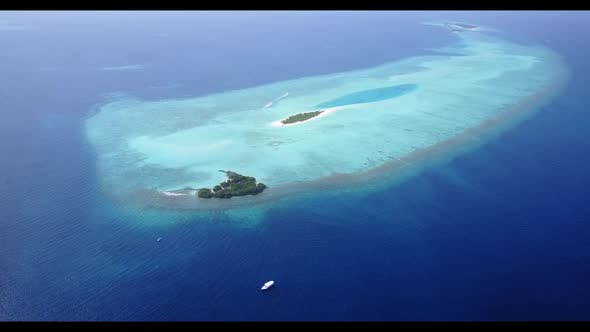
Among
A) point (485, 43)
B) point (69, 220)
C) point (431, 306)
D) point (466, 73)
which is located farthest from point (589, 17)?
point (69, 220)

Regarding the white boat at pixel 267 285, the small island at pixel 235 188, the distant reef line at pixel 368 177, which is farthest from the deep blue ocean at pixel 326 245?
the small island at pixel 235 188

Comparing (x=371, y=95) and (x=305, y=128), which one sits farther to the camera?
(x=371, y=95)

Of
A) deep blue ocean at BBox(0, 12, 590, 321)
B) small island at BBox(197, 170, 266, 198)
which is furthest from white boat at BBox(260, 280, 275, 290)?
small island at BBox(197, 170, 266, 198)

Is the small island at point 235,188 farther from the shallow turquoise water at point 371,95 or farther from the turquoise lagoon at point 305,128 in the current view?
the shallow turquoise water at point 371,95

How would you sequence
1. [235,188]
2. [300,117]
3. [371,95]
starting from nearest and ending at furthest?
1. [235,188]
2. [300,117]
3. [371,95]

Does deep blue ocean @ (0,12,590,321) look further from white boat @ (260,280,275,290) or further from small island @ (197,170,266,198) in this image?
small island @ (197,170,266,198)

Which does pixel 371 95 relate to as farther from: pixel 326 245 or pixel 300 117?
pixel 326 245

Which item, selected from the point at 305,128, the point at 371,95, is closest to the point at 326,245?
the point at 305,128

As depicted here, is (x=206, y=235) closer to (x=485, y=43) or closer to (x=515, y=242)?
(x=515, y=242)
